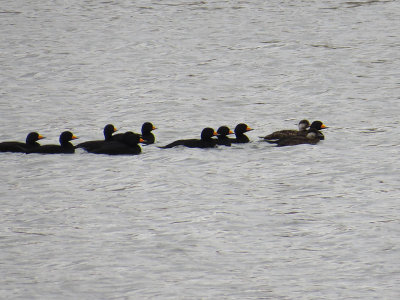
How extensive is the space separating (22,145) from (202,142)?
2850mm

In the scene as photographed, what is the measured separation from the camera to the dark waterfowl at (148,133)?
14945 millimetres

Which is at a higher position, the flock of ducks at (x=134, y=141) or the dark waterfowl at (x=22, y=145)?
the dark waterfowl at (x=22, y=145)

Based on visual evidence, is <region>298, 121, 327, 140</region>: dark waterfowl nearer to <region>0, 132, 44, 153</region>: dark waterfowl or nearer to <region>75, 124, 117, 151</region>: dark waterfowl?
<region>75, 124, 117, 151</region>: dark waterfowl

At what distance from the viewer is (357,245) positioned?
991 centimetres

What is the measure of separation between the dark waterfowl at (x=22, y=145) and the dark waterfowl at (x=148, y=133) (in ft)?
5.86

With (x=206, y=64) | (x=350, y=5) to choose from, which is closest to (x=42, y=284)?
(x=206, y=64)

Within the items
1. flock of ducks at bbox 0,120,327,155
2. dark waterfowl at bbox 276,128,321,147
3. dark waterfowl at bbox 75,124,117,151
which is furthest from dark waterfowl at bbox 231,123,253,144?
dark waterfowl at bbox 75,124,117,151

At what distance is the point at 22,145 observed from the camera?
46.6 feet

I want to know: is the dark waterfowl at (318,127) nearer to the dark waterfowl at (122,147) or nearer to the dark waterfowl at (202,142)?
the dark waterfowl at (202,142)

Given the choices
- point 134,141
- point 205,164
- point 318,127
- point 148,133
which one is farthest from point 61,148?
point 318,127

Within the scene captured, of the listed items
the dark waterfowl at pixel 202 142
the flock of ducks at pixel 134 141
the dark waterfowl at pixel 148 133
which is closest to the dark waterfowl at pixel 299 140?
the flock of ducks at pixel 134 141

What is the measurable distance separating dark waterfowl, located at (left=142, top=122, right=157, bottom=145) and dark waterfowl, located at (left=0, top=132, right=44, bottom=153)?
178 centimetres

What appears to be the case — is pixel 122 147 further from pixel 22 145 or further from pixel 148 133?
pixel 22 145

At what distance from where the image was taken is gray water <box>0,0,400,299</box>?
9.28 meters
